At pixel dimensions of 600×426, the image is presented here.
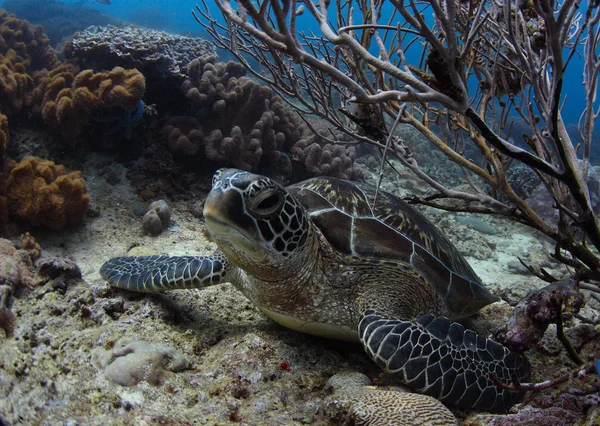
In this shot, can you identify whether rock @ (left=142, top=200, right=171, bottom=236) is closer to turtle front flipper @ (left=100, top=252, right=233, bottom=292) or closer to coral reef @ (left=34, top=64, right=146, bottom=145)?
turtle front flipper @ (left=100, top=252, right=233, bottom=292)

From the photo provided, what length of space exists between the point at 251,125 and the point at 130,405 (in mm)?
4357

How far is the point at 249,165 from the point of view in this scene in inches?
197

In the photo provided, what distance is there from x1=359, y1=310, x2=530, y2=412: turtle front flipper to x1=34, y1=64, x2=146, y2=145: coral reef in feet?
12.4

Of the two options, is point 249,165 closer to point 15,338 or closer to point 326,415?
point 15,338

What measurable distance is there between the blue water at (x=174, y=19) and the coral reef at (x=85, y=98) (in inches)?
54.7

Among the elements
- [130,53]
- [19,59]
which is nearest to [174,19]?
[19,59]

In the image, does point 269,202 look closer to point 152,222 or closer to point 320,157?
point 152,222

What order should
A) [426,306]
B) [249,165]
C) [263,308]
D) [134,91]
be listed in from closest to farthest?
[263,308], [426,306], [134,91], [249,165]

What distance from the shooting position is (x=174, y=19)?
35.4m

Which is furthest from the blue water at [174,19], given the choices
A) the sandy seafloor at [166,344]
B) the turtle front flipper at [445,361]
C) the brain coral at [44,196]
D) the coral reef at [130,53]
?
the brain coral at [44,196]

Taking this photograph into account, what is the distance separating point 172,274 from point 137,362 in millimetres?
723

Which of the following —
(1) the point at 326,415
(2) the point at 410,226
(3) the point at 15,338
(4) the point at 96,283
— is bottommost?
(4) the point at 96,283

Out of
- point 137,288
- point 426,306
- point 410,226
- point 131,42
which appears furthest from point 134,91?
point 426,306

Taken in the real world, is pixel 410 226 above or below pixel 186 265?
above
